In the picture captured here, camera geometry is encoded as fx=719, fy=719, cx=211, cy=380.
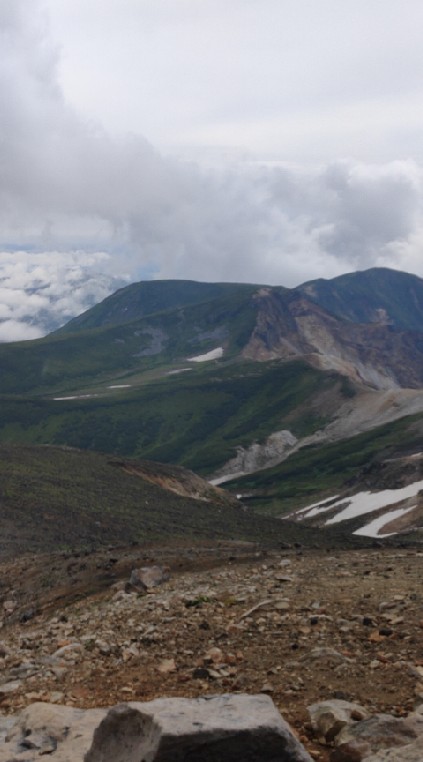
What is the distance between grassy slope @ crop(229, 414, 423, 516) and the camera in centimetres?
12575

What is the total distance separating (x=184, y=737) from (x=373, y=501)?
3620 inches

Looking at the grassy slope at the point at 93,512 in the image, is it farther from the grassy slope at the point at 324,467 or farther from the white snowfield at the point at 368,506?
the grassy slope at the point at 324,467

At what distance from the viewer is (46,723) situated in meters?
10.6

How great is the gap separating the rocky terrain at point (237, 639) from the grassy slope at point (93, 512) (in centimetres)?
2090

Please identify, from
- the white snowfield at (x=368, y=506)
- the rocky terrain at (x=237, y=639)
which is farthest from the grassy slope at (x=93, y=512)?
the white snowfield at (x=368, y=506)

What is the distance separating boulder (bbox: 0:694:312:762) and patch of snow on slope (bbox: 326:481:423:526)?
268ft

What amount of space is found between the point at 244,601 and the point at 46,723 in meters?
7.92

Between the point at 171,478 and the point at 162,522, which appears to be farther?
the point at 171,478

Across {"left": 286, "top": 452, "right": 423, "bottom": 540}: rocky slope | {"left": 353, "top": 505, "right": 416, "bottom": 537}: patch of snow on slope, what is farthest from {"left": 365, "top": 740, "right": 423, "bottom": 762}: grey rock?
{"left": 353, "top": 505, "right": 416, "bottom": 537}: patch of snow on slope

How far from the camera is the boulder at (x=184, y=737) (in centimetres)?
803

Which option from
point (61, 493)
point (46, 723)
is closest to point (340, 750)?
point (46, 723)

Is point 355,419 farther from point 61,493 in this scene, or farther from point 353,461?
point 61,493

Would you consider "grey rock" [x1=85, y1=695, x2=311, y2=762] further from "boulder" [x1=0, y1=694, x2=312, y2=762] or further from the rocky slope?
the rocky slope

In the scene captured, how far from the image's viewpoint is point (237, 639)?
15.1 meters
